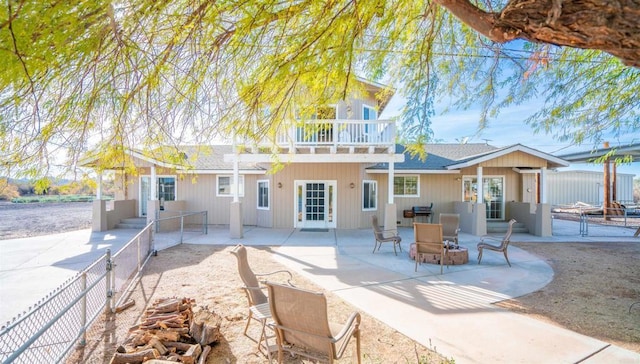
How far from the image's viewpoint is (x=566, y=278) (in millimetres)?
6449

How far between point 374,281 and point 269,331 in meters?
2.74

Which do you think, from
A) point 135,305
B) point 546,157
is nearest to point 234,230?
point 135,305

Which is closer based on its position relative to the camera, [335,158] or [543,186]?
[335,158]

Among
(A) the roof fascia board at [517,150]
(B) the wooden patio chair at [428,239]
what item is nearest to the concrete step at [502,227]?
(A) the roof fascia board at [517,150]

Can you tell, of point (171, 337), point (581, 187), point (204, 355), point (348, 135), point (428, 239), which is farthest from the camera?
point (581, 187)

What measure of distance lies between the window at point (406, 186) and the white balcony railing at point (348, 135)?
13.3 ft

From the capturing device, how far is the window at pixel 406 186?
50.0 feet

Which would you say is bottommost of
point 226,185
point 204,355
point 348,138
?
point 204,355

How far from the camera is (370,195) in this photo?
14.4 m

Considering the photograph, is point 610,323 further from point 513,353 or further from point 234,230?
point 234,230

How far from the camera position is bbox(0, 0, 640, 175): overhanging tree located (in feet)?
6.64

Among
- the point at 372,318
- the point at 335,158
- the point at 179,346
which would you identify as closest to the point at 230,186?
the point at 335,158

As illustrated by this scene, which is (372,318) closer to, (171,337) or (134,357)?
(171,337)

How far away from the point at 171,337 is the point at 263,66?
3.48m
